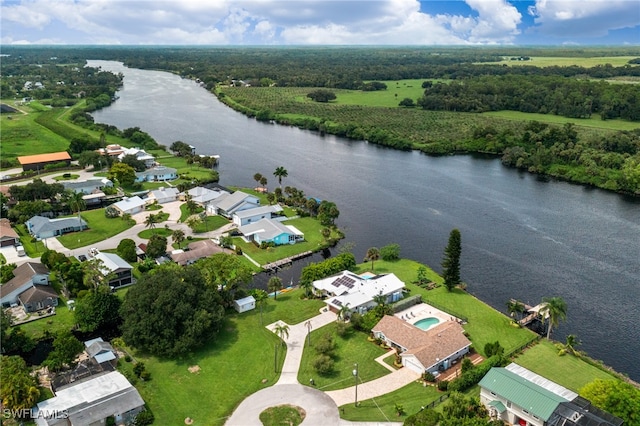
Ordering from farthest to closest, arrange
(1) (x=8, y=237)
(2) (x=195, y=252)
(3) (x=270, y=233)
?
(3) (x=270, y=233) < (1) (x=8, y=237) < (2) (x=195, y=252)

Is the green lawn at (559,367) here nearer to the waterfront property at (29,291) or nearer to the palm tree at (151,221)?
the waterfront property at (29,291)

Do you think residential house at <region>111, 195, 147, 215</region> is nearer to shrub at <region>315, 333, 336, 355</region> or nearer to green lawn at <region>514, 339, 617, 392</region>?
shrub at <region>315, 333, 336, 355</region>

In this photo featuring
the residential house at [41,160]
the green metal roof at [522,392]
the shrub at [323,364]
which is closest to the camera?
the green metal roof at [522,392]

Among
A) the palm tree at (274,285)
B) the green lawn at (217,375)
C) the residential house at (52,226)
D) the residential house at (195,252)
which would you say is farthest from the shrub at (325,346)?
the residential house at (52,226)

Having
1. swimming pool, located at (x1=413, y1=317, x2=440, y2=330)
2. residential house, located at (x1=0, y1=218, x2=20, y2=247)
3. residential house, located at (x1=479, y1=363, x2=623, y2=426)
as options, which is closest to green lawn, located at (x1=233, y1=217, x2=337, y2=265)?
swimming pool, located at (x1=413, y1=317, x2=440, y2=330)

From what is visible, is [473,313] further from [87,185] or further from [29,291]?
[87,185]

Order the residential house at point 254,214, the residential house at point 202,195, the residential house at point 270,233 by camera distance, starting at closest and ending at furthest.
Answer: the residential house at point 270,233
the residential house at point 254,214
the residential house at point 202,195

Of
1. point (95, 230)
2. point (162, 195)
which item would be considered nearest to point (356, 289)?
point (95, 230)
